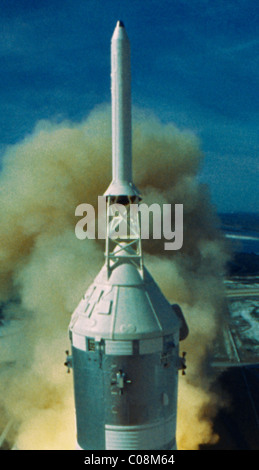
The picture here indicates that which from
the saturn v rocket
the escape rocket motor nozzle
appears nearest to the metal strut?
the saturn v rocket

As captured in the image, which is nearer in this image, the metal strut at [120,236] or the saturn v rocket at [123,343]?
the saturn v rocket at [123,343]

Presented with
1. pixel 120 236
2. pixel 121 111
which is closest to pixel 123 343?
pixel 120 236

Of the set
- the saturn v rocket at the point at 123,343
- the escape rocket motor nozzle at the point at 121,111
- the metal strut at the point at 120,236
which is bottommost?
the saturn v rocket at the point at 123,343

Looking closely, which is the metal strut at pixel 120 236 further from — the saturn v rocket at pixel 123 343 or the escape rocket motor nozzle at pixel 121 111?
the escape rocket motor nozzle at pixel 121 111

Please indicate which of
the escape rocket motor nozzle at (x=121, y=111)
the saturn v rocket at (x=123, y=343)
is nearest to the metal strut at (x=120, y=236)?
the saturn v rocket at (x=123, y=343)
